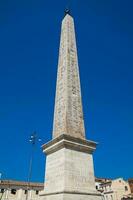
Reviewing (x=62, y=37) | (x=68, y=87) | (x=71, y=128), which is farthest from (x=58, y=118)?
(x=62, y=37)

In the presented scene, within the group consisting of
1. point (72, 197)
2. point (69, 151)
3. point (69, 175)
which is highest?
point (69, 151)

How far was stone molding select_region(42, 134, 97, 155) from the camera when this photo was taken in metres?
6.88

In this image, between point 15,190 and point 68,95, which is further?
point 15,190

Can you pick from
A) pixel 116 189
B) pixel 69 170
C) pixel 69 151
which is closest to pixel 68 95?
pixel 69 151

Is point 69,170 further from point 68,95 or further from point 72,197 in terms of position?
point 68,95

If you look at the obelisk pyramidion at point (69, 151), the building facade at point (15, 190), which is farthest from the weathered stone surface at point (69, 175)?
the building facade at point (15, 190)

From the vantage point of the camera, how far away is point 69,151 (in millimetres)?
6820

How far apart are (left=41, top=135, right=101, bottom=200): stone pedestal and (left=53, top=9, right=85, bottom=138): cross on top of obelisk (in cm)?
A: 58

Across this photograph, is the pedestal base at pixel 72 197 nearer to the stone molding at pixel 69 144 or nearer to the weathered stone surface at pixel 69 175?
the weathered stone surface at pixel 69 175

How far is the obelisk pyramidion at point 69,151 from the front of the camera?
6.38 metres

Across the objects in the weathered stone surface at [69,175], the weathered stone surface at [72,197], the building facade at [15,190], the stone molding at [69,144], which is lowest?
the weathered stone surface at [72,197]

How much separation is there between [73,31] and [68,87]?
4233 mm

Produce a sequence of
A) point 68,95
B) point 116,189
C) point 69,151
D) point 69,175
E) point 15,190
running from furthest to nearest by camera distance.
Answer: point 15,190 < point 116,189 < point 68,95 < point 69,151 < point 69,175

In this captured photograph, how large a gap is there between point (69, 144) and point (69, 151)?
22 centimetres
